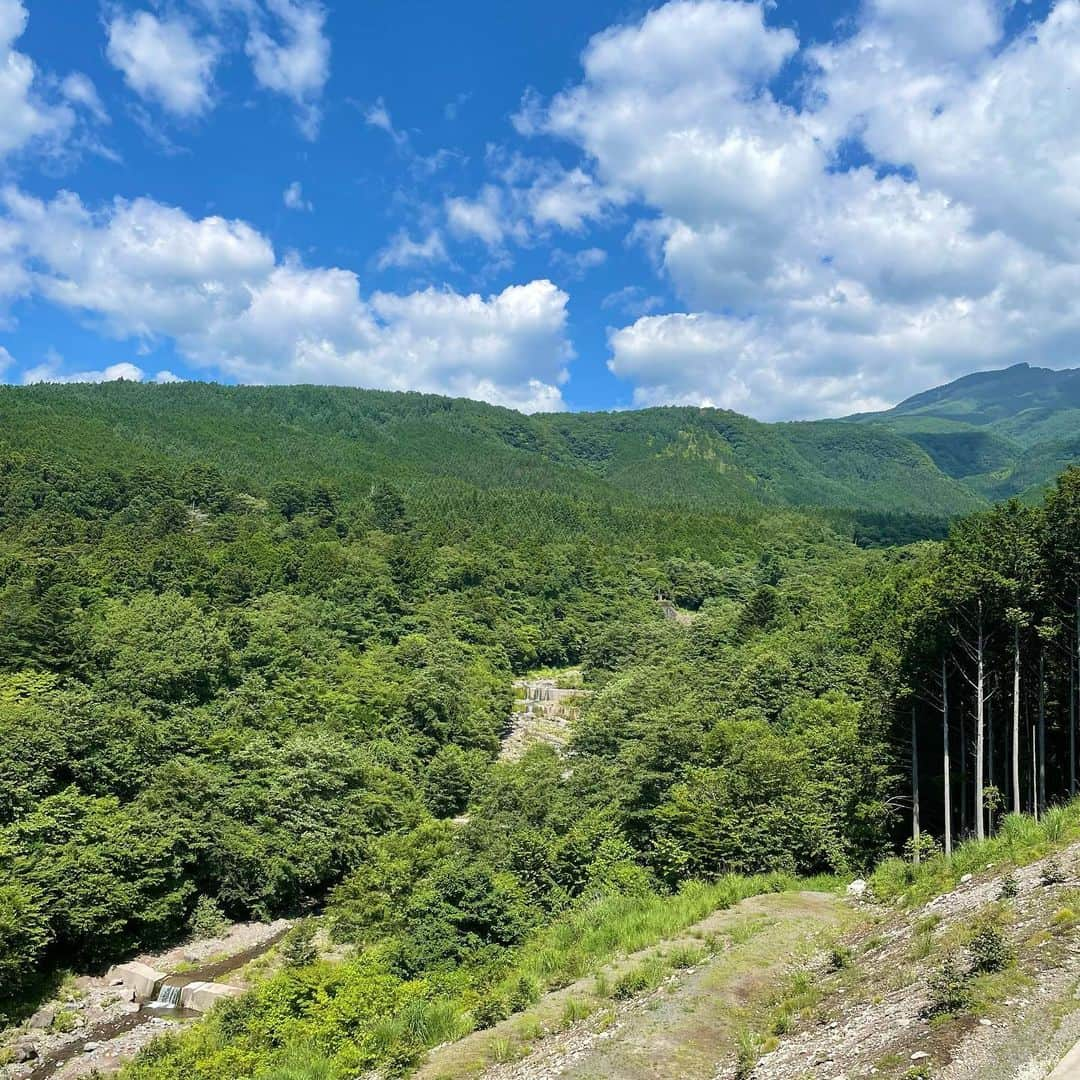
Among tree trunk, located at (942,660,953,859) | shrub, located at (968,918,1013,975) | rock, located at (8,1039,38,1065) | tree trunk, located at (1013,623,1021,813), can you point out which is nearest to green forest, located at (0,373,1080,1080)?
tree trunk, located at (1013,623,1021,813)

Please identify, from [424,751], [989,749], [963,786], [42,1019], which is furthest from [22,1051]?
[989,749]

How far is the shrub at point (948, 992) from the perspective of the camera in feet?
30.8

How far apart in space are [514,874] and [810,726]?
15.8 m

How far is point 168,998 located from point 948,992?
29007 mm

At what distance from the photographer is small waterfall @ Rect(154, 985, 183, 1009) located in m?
27.3

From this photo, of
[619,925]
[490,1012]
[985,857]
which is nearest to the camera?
[490,1012]

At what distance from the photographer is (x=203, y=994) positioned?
89.1 ft

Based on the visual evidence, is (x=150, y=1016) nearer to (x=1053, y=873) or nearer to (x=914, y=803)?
(x=914, y=803)

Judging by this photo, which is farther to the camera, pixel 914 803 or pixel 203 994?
pixel 203 994

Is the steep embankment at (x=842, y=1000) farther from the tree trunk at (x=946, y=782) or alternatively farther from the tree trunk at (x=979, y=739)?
the tree trunk at (x=946, y=782)

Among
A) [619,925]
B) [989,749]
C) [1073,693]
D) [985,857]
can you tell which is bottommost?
[619,925]

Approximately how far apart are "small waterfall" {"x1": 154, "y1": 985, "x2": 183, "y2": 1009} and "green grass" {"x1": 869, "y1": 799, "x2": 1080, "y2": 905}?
25.5 meters

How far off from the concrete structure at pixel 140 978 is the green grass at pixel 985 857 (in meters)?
26.8

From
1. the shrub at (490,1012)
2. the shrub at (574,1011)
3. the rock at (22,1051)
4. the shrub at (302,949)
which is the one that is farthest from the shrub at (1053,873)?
the rock at (22,1051)
